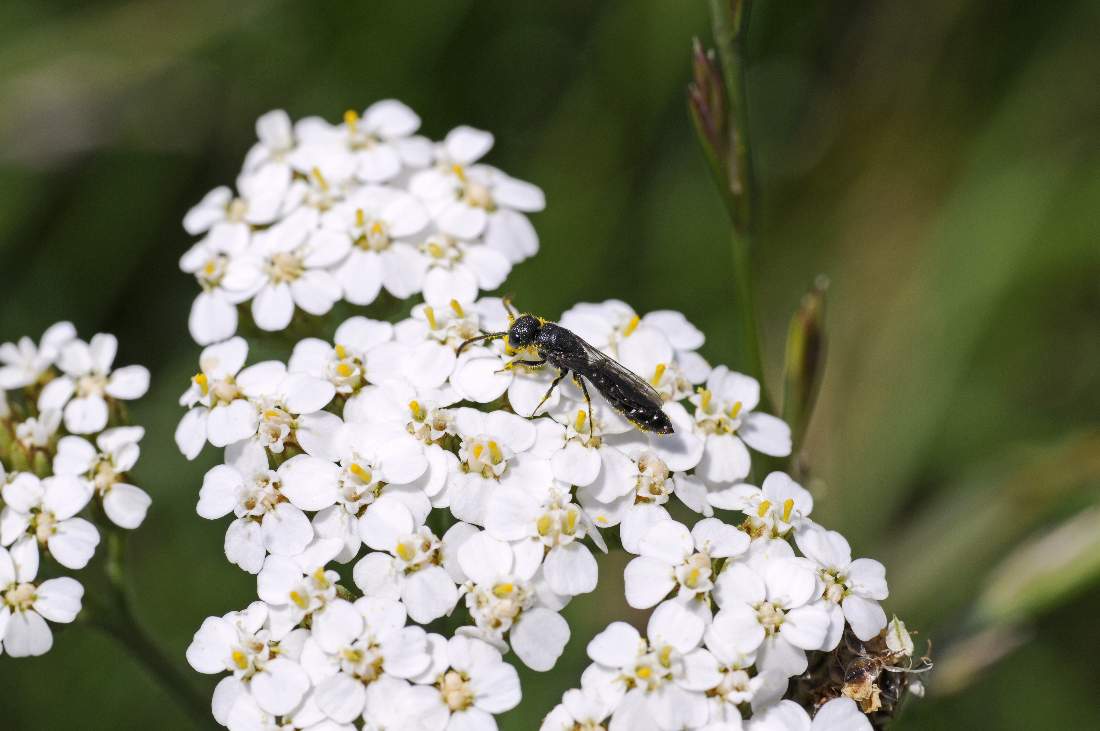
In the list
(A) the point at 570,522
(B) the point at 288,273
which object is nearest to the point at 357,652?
(A) the point at 570,522

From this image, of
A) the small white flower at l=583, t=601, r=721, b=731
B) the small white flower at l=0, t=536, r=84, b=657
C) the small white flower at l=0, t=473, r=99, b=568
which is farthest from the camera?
the small white flower at l=0, t=473, r=99, b=568

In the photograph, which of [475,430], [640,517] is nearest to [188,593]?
[475,430]

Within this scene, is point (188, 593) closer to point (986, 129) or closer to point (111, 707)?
point (111, 707)

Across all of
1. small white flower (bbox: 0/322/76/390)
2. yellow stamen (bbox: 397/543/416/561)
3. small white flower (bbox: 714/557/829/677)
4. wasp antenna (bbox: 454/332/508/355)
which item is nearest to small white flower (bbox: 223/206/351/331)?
wasp antenna (bbox: 454/332/508/355)

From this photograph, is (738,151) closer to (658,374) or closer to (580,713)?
(658,374)

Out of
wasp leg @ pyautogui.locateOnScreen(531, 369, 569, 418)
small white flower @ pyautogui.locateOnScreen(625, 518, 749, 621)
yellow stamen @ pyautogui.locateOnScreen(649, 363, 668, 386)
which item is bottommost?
small white flower @ pyautogui.locateOnScreen(625, 518, 749, 621)

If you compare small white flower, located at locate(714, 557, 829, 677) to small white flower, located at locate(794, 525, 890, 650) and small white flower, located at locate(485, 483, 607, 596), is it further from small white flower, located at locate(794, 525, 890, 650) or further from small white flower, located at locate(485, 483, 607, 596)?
small white flower, located at locate(485, 483, 607, 596)
